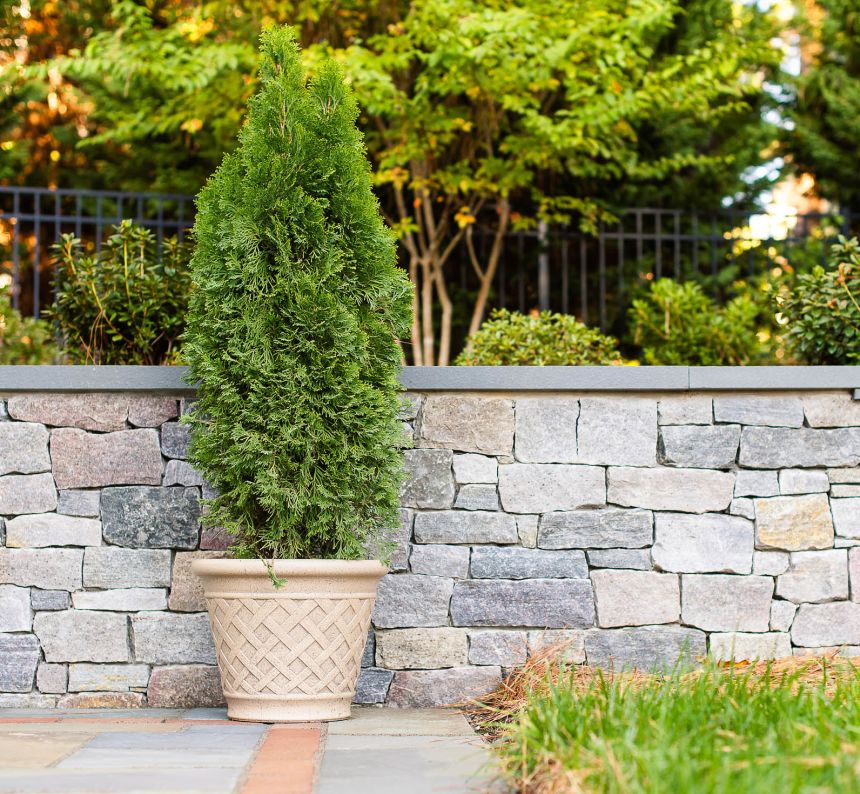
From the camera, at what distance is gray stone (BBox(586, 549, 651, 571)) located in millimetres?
4008

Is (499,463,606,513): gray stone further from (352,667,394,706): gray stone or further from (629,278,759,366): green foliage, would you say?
(629,278,759,366): green foliage

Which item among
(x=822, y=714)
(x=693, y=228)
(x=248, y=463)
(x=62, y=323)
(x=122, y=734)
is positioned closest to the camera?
(x=822, y=714)

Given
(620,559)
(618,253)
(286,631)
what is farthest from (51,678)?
(618,253)

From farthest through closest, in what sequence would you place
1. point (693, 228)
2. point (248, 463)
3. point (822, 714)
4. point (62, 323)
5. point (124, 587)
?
point (693, 228), point (62, 323), point (124, 587), point (248, 463), point (822, 714)

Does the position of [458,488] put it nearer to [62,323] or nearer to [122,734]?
[122,734]

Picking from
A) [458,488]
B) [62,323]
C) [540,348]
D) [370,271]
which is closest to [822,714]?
[458,488]

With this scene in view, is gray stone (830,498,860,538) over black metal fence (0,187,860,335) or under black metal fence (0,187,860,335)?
under

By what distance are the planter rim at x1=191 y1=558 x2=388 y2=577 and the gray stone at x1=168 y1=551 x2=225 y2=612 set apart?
0.51 m

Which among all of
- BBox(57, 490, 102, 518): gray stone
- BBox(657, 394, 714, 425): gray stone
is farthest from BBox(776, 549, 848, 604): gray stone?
BBox(57, 490, 102, 518): gray stone

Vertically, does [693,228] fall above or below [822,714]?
above

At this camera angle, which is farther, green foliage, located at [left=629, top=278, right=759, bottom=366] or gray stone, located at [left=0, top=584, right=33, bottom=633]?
green foliage, located at [left=629, top=278, right=759, bottom=366]

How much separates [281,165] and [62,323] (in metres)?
1.52

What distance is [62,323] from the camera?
452cm

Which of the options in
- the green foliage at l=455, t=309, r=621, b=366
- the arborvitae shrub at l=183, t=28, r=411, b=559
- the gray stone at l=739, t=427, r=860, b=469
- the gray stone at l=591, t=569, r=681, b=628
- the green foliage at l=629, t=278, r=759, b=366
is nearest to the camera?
the arborvitae shrub at l=183, t=28, r=411, b=559
